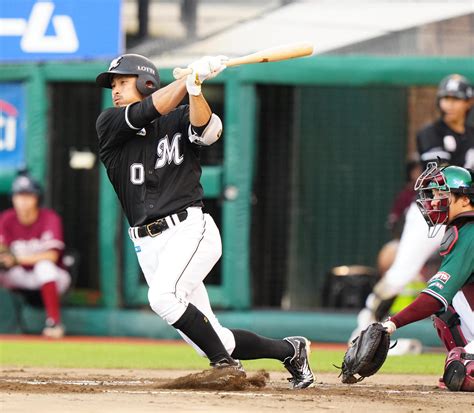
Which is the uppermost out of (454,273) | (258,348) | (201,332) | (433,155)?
(433,155)

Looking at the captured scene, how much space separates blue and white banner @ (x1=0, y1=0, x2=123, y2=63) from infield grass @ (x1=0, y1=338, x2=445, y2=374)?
267 centimetres

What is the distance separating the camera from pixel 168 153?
5.65 meters

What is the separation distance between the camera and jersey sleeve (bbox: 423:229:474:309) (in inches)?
214

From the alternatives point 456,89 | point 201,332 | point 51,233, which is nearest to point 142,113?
point 201,332

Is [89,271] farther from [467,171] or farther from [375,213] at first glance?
[467,171]

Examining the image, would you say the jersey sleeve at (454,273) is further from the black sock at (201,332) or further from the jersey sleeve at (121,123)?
the jersey sleeve at (121,123)

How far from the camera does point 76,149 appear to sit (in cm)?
1107

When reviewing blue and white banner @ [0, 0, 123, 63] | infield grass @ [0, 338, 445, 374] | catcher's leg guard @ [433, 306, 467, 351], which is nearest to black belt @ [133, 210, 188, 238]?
catcher's leg guard @ [433, 306, 467, 351]

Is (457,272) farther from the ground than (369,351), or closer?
farther from the ground

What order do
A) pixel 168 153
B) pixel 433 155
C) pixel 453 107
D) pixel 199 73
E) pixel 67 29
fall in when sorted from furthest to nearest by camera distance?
pixel 67 29 < pixel 453 107 < pixel 433 155 < pixel 168 153 < pixel 199 73

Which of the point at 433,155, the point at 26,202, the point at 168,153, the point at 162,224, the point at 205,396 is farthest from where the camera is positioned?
the point at 26,202

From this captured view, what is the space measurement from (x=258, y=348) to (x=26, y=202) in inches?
208

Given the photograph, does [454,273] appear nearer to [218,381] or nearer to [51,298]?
[218,381]

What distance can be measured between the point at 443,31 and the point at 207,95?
2236 mm
